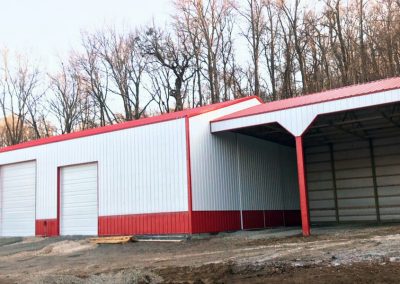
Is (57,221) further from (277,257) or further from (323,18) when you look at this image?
(323,18)

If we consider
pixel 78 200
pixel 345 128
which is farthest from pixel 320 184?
pixel 78 200

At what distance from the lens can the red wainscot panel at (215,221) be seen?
20458 millimetres

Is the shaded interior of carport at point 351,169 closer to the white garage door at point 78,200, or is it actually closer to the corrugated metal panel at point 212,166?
the corrugated metal panel at point 212,166

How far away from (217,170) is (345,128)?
763 cm

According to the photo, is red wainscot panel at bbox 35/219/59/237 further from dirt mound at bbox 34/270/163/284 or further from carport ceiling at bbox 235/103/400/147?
dirt mound at bbox 34/270/163/284

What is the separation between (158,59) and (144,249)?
118 feet

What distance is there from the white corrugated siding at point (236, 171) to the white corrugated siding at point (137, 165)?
0.71 metres

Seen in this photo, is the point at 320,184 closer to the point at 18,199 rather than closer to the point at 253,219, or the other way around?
the point at 253,219

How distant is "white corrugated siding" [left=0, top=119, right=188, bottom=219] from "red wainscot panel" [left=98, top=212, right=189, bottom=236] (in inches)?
8.9

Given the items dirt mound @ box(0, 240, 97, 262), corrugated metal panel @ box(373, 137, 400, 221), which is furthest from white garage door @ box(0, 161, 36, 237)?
corrugated metal panel @ box(373, 137, 400, 221)

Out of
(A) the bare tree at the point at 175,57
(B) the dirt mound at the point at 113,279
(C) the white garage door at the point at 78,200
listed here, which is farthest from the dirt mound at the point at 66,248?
(A) the bare tree at the point at 175,57

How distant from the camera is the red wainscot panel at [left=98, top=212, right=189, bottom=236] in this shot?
20422 millimetres

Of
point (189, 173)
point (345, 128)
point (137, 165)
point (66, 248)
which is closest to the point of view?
point (66, 248)

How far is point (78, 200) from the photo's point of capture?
24.4 m
